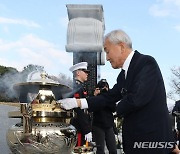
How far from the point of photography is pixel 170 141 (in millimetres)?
2449

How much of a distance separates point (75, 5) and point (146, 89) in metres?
14.5

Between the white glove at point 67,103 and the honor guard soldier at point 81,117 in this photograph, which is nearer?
the white glove at point 67,103

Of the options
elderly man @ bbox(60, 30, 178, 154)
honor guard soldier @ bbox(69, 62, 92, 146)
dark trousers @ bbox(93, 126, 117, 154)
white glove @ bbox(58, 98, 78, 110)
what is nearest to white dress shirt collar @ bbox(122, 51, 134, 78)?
elderly man @ bbox(60, 30, 178, 154)

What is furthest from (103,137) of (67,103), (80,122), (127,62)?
(127,62)

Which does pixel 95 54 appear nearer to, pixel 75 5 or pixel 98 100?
pixel 75 5

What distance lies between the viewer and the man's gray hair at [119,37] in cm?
247

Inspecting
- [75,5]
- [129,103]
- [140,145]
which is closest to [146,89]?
[129,103]

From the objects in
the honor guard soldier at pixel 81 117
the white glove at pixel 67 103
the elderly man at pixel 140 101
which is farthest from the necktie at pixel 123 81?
the honor guard soldier at pixel 81 117

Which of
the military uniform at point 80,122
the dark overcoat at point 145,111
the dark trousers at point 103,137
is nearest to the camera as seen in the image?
the dark overcoat at point 145,111

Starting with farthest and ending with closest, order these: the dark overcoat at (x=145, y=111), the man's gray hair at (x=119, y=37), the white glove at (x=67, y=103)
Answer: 1. the white glove at (x=67, y=103)
2. the man's gray hair at (x=119, y=37)
3. the dark overcoat at (x=145, y=111)

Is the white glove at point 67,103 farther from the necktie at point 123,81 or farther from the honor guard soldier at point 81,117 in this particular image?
the honor guard soldier at point 81,117

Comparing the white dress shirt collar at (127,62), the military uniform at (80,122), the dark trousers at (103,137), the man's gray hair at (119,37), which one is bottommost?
the dark trousers at (103,137)

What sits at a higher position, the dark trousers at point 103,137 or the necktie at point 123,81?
the necktie at point 123,81

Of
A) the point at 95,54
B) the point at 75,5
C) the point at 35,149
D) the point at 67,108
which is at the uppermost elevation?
the point at 75,5
